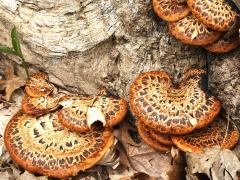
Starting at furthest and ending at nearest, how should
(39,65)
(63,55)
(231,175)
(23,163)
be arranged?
(39,65) < (63,55) < (23,163) < (231,175)

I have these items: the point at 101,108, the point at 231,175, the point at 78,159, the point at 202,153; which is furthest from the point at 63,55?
the point at 231,175

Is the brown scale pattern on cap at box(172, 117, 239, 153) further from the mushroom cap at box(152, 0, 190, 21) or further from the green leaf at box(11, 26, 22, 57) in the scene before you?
the green leaf at box(11, 26, 22, 57)

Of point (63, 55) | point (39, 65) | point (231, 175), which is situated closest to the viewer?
point (231, 175)

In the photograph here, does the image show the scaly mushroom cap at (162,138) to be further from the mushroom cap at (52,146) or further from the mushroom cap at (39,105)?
the mushroom cap at (39,105)

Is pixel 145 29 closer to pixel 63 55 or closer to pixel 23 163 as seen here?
pixel 63 55

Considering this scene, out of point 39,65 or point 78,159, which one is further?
point 39,65

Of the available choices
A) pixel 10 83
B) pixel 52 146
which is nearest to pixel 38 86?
pixel 10 83

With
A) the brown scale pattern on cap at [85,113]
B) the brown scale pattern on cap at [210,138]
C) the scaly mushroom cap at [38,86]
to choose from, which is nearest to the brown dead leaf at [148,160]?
the brown scale pattern on cap at [210,138]
